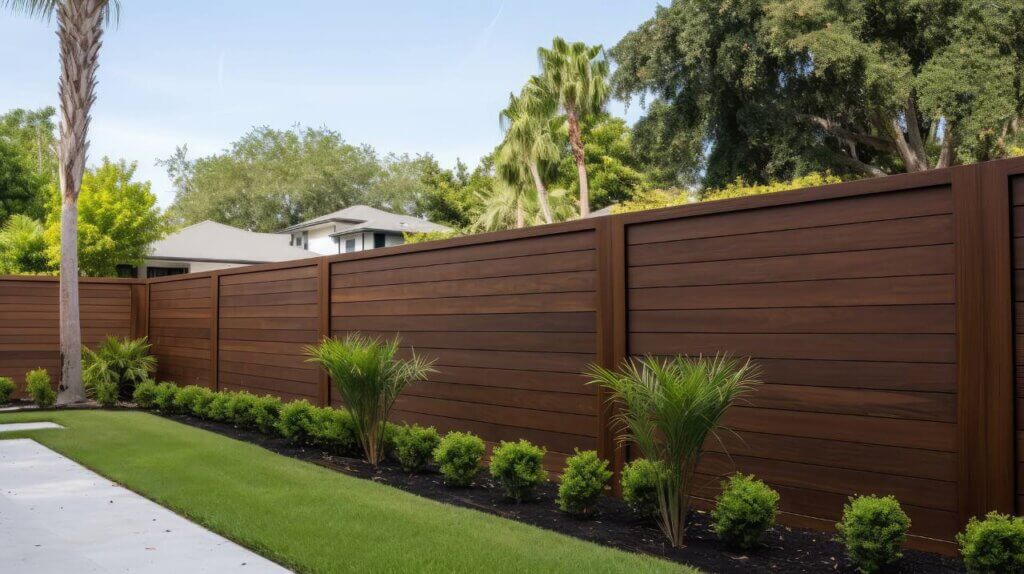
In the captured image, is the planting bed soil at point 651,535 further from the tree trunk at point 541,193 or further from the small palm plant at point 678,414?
the tree trunk at point 541,193

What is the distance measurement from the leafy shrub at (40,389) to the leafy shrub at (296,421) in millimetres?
5720

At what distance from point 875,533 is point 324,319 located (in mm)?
5817

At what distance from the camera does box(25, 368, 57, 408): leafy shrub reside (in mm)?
10875

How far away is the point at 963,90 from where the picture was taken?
19547mm

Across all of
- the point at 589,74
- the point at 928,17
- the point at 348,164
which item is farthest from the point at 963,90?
the point at 348,164

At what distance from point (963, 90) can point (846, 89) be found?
10.6ft

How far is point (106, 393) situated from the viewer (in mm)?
11094

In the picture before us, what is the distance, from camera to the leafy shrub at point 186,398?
940 centimetres

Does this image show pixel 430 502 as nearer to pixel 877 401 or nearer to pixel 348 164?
pixel 877 401

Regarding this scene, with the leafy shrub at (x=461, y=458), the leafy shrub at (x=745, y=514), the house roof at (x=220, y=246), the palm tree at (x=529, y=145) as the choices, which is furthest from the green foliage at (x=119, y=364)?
the palm tree at (x=529, y=145)

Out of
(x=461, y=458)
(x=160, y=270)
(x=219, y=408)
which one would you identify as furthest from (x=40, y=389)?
(x=160, y=270)

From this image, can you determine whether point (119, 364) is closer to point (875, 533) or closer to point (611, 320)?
point (611, 320)

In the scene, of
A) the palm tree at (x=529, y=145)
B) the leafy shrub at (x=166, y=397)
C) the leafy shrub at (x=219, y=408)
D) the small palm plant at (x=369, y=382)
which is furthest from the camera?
the palm tree at (x=529, y=145)

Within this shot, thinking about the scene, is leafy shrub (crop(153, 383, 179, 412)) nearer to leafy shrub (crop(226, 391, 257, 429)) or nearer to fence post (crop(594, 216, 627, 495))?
leafy shrub (crop(226, 391, 257, 429))
